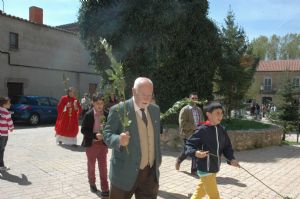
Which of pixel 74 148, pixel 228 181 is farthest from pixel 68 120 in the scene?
pixel 228 181

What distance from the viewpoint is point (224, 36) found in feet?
46.0

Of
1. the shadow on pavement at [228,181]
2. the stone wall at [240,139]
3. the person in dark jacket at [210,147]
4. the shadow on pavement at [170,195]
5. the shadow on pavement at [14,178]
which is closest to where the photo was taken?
the person in dark jacket at [210,147]

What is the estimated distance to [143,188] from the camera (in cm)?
383

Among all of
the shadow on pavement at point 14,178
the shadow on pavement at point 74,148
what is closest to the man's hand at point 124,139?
the shadow on pavement at point 14,178

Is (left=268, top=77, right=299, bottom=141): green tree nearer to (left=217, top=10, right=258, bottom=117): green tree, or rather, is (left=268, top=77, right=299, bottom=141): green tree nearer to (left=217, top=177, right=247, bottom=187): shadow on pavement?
(left=217, top=10, right=258, bottom=117): green tree

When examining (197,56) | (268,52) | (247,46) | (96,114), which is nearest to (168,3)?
(197,56)

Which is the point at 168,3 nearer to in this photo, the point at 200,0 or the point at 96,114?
the point at 200,0

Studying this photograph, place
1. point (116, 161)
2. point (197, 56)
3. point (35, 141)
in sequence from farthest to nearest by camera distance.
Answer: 1. point (197, 56)
2. point (35, 141)
3. point (116, 161)

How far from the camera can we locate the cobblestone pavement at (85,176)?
20.1 feet

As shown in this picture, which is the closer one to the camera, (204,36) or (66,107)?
(66,107)

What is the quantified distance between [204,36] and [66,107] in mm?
5648

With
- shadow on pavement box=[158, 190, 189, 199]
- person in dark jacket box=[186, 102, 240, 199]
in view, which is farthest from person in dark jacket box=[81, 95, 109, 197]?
person in dark jacket box=[186, 102, 240, 199]

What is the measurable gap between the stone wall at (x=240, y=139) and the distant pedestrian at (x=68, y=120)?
2.81 metres

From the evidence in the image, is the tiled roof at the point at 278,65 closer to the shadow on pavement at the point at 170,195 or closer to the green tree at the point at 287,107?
the green tree at the point at 287,107
